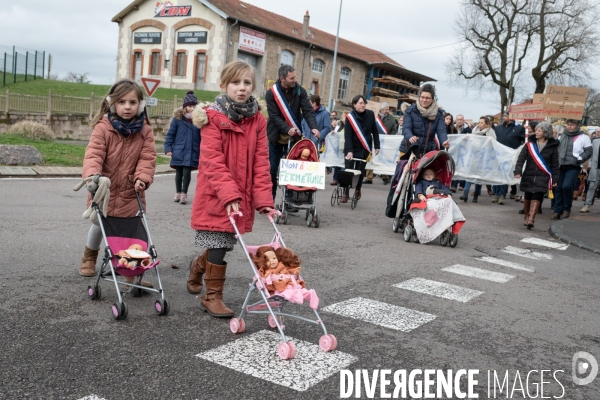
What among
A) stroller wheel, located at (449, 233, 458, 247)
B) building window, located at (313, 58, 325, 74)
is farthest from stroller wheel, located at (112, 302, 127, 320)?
building window, located at (313, 58, 325, 74)

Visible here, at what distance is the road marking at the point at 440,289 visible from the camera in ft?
19.5

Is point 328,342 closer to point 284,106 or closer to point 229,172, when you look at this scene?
point 229,172

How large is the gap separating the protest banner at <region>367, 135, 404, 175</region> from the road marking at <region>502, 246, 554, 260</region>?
30.9 ft

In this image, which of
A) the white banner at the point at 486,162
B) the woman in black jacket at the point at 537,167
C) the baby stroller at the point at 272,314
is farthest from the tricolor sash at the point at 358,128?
the baby stroller at the point at 272,314

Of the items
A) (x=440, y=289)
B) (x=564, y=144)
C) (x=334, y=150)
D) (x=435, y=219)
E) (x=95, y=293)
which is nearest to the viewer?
(x=95, y=293)

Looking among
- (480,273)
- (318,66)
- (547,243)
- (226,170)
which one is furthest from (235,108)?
(318,66)

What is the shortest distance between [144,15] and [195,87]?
27.0 feet

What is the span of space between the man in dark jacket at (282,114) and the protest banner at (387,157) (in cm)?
896

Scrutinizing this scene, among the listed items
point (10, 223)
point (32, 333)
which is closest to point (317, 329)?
point (32, 333)

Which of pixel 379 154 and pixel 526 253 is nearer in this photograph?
pixel 526 253

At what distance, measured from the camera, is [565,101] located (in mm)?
19922

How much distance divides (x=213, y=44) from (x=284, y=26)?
884 centimetres

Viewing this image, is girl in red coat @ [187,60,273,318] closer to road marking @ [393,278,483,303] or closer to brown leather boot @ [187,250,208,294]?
brown leather boot @ [187,250,208,294]

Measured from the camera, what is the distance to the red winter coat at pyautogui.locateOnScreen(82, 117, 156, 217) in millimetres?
5141
